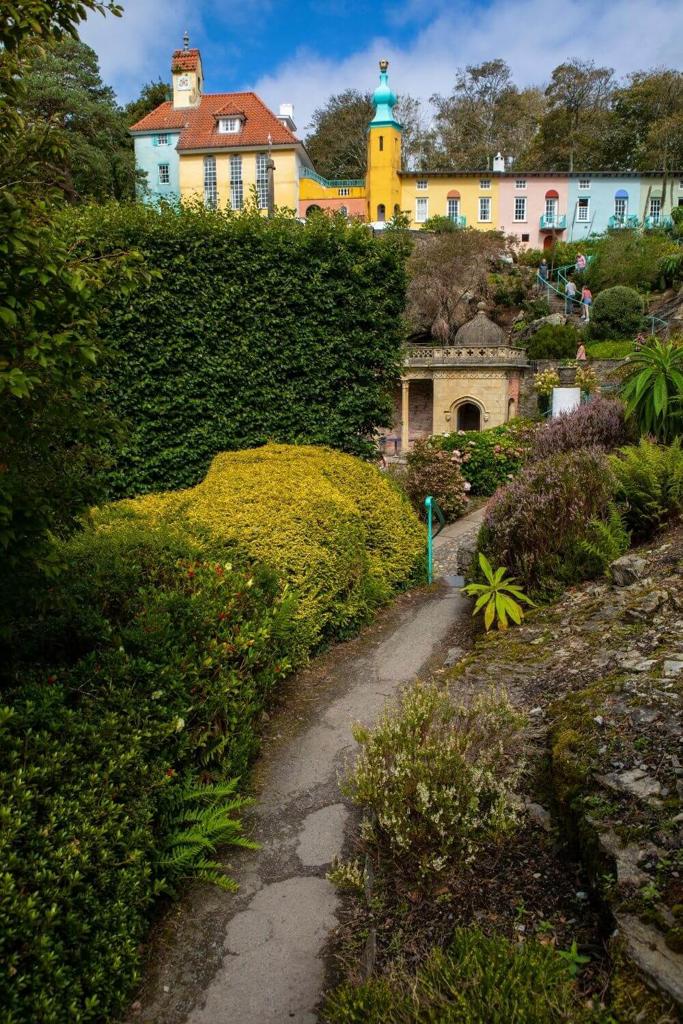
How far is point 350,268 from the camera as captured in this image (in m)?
11.8

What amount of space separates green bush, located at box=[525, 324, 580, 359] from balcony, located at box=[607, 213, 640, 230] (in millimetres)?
24982

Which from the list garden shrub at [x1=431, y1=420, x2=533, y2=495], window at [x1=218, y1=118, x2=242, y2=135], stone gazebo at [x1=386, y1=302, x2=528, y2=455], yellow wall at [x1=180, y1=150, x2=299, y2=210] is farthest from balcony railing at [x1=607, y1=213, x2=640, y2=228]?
garden shrub at [x1=431, y1=420, x2=533, y2=495]

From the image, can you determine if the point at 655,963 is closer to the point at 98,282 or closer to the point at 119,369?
the point at 98,282

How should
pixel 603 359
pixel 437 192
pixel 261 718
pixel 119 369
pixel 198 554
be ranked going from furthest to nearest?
pixel 437 192
pixel 603 359
pixel 119 369
pixel 198 554
pixel 261 718

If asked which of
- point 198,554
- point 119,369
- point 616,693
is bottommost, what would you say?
point 616,693

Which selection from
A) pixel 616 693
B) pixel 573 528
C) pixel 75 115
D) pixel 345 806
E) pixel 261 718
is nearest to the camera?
pixel 616 693

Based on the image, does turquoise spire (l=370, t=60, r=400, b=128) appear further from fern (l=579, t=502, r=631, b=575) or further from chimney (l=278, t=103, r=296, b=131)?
fern (l=579, t=502, r=631, b=575)

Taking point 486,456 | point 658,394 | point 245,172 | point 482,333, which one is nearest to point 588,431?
point 658,394

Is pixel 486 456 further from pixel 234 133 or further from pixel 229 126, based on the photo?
pixel 229 126

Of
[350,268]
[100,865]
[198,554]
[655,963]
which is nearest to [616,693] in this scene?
[655,963]

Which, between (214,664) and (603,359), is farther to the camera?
(603,359)

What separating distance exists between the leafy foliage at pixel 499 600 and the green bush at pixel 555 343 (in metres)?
29.0

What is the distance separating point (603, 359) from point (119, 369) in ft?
89.9

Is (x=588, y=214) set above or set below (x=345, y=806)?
above
